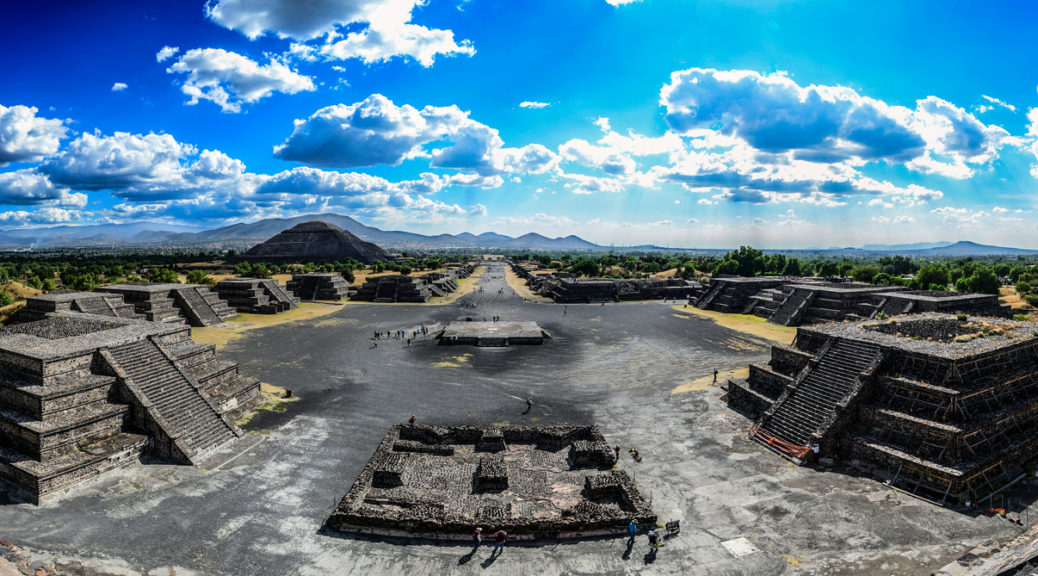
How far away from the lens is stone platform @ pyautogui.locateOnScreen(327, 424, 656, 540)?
48.3ft

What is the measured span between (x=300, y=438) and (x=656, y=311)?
52303mm

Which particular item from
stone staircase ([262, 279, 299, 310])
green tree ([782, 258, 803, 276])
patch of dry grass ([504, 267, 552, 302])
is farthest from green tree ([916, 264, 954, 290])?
stone staircase ([262, 279, 299, 310])

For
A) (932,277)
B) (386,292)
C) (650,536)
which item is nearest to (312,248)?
(386,292)

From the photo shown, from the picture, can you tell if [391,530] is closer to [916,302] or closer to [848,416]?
[848,416]

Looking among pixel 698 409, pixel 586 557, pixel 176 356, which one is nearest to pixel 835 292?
pixel 698 409

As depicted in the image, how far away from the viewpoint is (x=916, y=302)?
1699 inches

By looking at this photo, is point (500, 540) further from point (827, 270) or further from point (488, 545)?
point (827, 270)

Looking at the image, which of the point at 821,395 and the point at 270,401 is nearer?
the point at 821,395

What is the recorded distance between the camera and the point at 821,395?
69.8ft

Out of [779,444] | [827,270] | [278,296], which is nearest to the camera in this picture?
[779,444]

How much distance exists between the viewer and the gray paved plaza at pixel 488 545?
43.7ft

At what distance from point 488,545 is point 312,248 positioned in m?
183

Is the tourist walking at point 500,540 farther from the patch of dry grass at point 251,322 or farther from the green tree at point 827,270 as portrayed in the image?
the green tree at point 827,270

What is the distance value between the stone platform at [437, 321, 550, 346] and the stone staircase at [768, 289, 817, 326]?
27.6 meters
